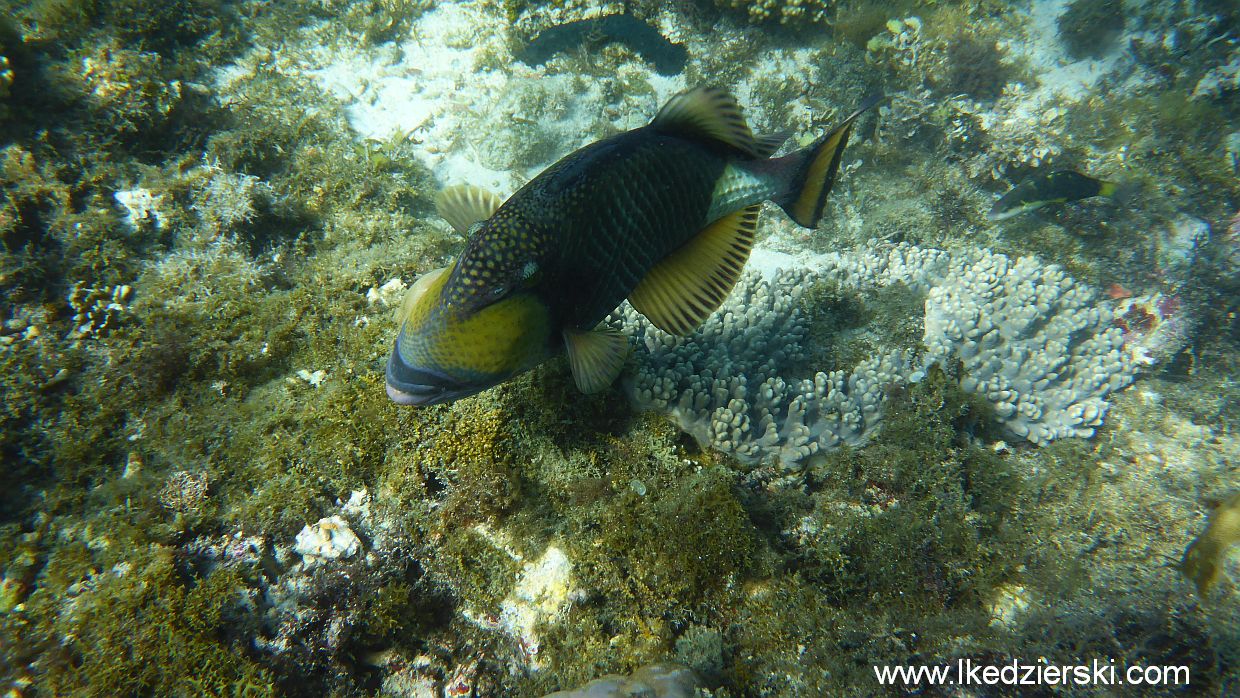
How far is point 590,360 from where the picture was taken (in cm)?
182

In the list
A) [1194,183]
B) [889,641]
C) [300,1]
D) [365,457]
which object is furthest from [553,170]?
[1194,183]

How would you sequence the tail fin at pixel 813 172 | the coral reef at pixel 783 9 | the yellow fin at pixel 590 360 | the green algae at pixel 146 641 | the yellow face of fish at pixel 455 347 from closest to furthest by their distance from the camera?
the yellow face of fish at pixel 455 347 < the yellow fin at pixel 590 360 < the green algae at pixel 146 641 < the tail fin at pixel 813 172 < the coral reef at pixel 783 9

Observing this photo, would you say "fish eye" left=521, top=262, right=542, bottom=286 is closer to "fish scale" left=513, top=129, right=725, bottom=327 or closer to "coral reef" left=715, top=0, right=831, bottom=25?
"fish scale" left=513, top=129, right=725, bottom=327

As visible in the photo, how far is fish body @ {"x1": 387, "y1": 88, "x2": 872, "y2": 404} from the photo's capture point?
1566mm

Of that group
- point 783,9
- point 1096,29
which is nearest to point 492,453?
point 783,9

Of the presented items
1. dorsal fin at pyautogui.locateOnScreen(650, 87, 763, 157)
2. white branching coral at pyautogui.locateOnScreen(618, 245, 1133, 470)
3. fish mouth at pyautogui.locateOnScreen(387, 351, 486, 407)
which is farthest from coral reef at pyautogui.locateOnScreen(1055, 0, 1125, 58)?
fish mouth at pyautogui.locateOnScreen(387, 351, 486, 407)

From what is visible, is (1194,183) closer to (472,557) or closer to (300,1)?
(472,557)

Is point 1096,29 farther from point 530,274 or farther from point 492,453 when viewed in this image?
point 492,453

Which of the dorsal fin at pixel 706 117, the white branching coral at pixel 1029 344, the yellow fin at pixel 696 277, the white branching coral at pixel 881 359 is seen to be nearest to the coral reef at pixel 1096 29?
the white branching coral at pixel 881 359

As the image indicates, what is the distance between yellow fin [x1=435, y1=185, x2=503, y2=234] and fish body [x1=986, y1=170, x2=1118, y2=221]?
252 inches

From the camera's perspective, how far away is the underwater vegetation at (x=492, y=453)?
241 cm

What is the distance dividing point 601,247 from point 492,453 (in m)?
1.48

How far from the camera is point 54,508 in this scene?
2799 mm

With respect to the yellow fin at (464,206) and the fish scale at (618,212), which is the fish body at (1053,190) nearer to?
the fish scale at (618,212)
